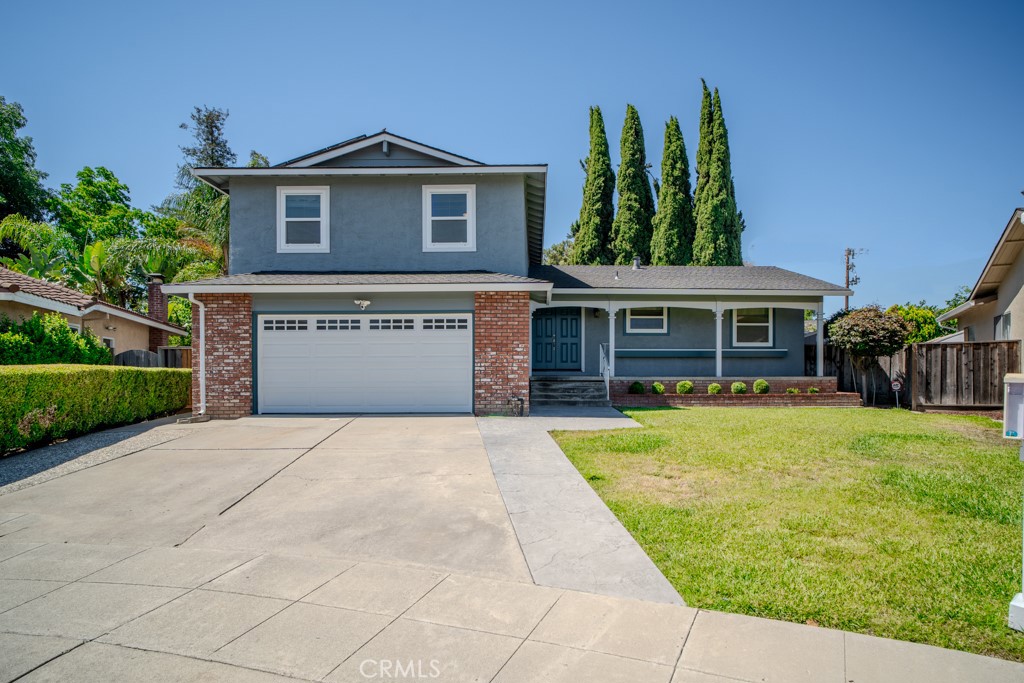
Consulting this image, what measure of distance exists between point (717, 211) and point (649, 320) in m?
16.6

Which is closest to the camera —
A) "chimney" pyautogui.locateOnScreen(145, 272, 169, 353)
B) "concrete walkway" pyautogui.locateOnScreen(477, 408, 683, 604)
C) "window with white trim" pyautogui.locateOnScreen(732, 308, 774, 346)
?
"concrete walkway" pyautogui.locateOnScreen(477, 408, 683, 604)

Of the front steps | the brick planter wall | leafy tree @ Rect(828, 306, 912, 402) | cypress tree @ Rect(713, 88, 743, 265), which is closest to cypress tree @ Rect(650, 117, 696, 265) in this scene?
cypress tree @ Rect(713, 88, 743, 265)

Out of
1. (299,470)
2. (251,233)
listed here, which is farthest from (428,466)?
(251,233)

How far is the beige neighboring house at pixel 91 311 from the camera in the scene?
14.1 metres

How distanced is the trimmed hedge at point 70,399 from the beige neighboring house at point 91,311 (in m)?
4.26

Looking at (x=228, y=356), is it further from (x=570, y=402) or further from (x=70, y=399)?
(x=570, y=402)

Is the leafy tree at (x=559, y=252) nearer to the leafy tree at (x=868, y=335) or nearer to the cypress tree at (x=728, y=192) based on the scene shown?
the cypress tree at (x=728, y=192)

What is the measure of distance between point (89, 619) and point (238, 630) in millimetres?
1004

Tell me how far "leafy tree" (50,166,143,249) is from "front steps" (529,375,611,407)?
32774 mm

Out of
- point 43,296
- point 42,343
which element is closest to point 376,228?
point 42,343

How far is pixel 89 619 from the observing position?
11.6 feet

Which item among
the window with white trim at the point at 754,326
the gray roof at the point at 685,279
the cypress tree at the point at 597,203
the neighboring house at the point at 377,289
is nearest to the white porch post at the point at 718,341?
the neighboring house at the point at 377,289

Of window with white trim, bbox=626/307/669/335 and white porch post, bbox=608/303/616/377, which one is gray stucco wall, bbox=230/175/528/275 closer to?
white porch post, bbox=608/303/616/377

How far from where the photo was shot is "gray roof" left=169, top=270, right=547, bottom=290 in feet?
40.4
